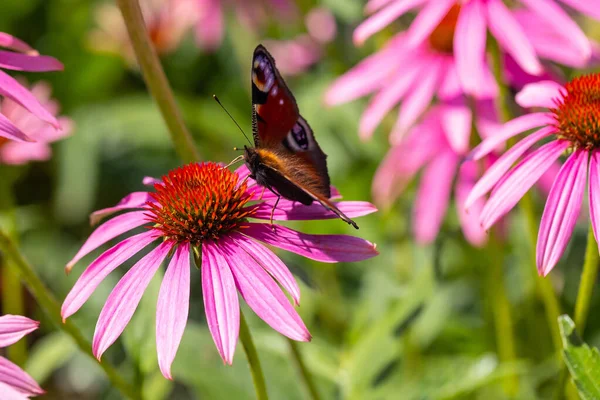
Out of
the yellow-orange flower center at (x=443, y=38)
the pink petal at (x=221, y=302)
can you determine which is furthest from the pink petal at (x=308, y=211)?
the yellow-orange flower center at (x=443, y=38)

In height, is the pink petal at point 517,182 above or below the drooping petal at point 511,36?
below

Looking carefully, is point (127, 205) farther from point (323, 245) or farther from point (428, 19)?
point (428, 19)

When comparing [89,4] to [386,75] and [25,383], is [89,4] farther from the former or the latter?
[25,383]

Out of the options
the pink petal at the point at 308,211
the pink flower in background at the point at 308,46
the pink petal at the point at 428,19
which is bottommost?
the pink petal at the point at 308,211

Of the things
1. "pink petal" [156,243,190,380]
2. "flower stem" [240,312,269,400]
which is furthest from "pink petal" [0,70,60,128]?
"flower stem" [240,312,269,400]

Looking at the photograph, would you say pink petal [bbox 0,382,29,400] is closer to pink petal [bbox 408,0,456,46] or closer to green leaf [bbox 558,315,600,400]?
green leaf [bbox 558,315,600,400]

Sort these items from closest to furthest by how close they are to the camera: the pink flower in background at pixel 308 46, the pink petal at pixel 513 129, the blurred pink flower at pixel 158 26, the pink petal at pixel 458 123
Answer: the pink petal at pixel 513 129, the pink petal at pixel 458 123, the pink flower in background at pixel 308 46, the blurred pink flower at pixel 158 26

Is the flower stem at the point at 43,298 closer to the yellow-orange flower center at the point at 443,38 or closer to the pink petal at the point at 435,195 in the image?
the pink petal at the point at 435,195
